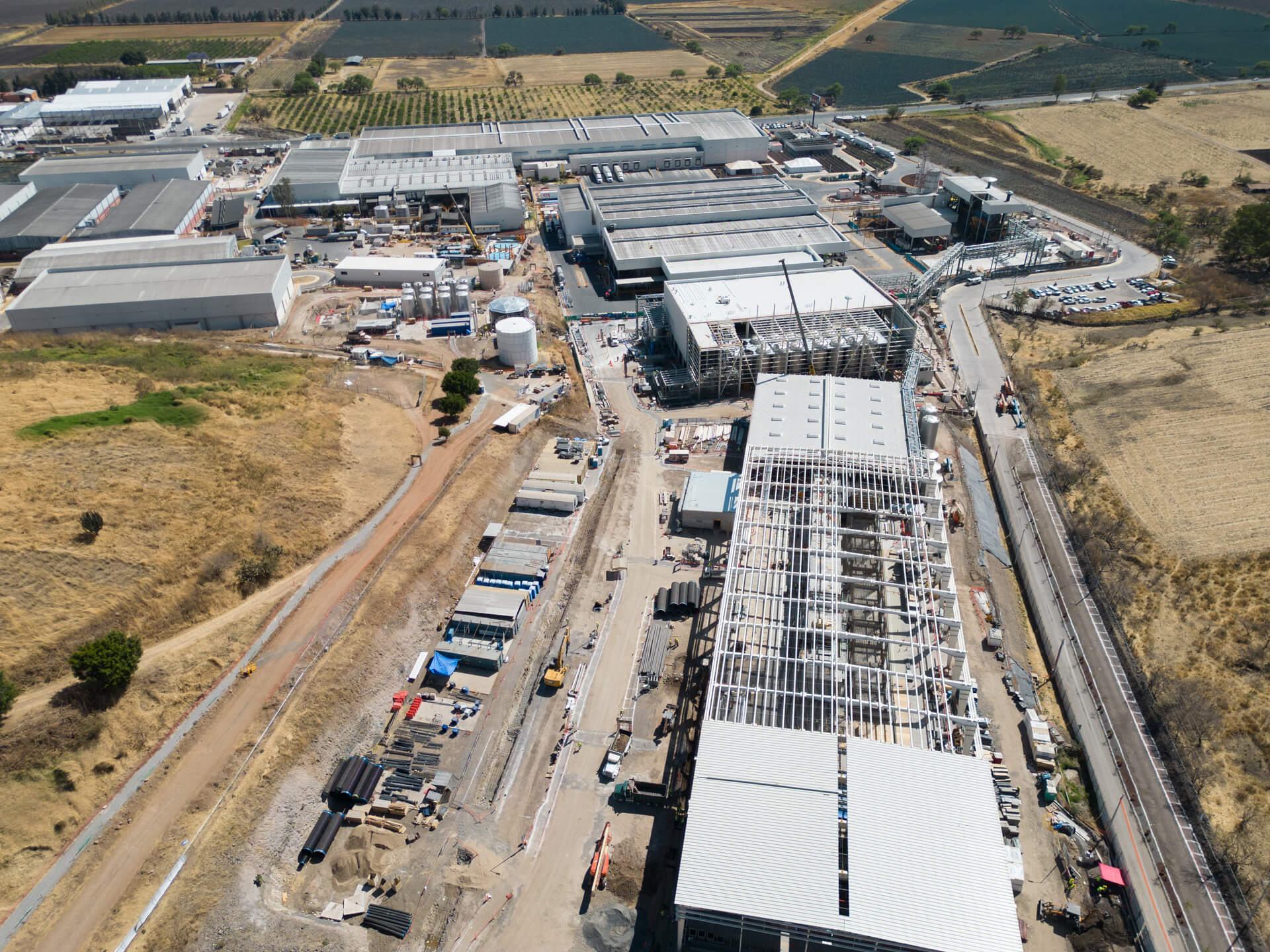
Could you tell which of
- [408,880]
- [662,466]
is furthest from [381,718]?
[662,466]

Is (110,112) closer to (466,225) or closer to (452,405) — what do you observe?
(466,225)

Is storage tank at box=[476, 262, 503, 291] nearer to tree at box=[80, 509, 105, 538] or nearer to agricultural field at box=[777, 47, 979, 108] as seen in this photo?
tree at box=[80, 509, 105, 538]

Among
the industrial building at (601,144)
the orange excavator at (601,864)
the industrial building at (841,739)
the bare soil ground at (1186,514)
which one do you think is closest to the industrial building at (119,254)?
the industrial building at (601,144)

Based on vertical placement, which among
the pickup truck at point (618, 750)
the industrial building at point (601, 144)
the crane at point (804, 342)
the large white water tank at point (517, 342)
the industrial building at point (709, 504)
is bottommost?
the pickup truck at point (618, 750)

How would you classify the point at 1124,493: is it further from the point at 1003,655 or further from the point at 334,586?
the point at 334,586

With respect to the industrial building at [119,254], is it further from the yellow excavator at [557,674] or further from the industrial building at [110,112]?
the yellow excavator at [557,674]

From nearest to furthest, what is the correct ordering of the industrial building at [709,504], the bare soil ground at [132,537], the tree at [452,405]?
the bare soil ground at [132,537] → the industrial building at [709,504] → the tree at [452,405]

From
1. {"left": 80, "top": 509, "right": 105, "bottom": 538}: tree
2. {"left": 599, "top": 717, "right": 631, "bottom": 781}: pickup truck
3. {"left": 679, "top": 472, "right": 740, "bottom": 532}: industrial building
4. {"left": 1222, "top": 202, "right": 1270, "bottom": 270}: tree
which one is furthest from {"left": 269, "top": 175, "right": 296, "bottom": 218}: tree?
{"left": 1222, "top": 202, "right": 1270, "bottom": 270}: tree

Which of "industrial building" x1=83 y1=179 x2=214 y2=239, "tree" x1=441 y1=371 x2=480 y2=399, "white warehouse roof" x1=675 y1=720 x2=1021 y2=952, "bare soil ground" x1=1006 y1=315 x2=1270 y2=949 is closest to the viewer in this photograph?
"white warehouse roof" x1=675 y1=720 x2=1021 y2=952
